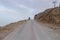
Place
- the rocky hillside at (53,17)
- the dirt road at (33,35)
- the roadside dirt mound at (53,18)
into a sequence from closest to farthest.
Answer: the dirt road at (33,35) → the roadside dirt mound at (53,18) → the rocky hillside at (53,17)

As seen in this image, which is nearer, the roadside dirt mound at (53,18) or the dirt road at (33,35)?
the dirt road at (33,35)

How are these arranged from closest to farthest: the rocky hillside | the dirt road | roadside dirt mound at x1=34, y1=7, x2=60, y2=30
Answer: the dirt road
roadside dirt mound at x1=34, y1=7, x2=60, y2=30
the rocky hillside

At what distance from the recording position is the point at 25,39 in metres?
16.1

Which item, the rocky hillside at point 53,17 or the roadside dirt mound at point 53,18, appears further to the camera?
the rocky hillside at point 53,17

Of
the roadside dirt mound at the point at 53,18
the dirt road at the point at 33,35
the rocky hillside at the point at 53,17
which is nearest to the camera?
the dirt road at the point at 33,35

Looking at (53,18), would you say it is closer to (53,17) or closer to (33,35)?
(53,17)

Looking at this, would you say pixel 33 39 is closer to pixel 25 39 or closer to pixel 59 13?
pixel 25 39

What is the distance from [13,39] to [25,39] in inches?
42.3

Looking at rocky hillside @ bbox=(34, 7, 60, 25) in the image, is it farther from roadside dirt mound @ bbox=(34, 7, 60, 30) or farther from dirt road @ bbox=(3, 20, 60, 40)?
dirt road @ bbox=(3, 20, 60, 40)

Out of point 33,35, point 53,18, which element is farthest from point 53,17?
point 33,35

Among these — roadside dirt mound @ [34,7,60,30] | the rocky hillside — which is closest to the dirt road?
roadside dirt mound @ [34,7,60,30]

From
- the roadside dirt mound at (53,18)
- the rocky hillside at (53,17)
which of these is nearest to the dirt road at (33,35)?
the roadside dirt mound at (53,18)

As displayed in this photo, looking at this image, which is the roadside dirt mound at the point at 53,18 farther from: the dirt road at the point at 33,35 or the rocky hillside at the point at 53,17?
the dirt road at the point at 33,35

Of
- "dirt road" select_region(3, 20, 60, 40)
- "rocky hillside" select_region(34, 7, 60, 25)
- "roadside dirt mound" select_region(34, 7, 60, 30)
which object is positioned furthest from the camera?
"rocky hillside" select_region(34, 7, 60, 25)
